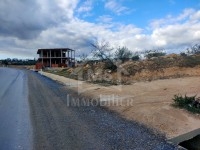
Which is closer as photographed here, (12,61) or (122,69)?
(122,69)

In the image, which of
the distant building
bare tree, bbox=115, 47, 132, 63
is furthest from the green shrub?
the distant building

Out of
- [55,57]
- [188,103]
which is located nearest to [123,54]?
[188,103]

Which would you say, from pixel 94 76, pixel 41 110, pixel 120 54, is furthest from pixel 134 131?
pixel 120 54

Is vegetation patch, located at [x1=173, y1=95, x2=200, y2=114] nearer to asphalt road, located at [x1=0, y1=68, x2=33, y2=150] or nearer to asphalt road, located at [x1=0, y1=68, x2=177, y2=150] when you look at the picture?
asphalt road, located at [x1=0, y1=68, x2=177, y2=150]

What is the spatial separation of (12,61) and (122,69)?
118603mm

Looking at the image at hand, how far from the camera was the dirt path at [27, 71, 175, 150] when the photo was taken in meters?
6.68

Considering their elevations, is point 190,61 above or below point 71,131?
above

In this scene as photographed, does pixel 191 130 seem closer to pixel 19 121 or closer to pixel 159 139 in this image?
pixel 159 139

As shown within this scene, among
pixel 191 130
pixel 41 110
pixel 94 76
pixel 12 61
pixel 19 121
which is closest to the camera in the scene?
pixel 191 130

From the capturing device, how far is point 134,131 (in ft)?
26.1

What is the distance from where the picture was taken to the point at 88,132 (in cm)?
774

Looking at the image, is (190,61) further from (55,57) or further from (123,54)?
(55,57)

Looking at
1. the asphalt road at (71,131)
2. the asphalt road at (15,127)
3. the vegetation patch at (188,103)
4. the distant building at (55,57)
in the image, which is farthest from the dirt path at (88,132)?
the distant building at (55,57)

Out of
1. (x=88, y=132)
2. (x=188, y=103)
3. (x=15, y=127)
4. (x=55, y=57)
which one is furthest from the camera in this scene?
(x=55, y=57)
